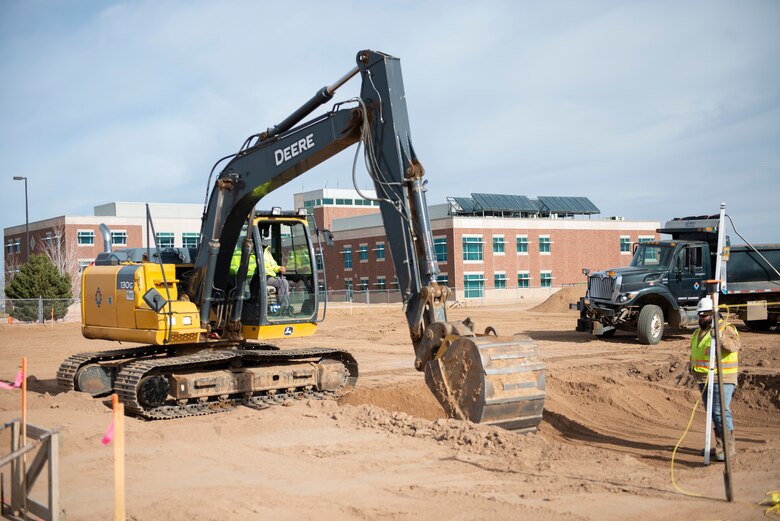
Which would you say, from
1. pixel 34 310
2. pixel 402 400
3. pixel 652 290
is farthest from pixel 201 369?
pixel 34 310

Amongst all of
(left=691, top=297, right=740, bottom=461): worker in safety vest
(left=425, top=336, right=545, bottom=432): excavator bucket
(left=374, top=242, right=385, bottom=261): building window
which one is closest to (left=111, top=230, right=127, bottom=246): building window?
(left=374, top=242, right=385, bottom=261): building window

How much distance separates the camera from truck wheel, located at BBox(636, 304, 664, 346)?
20.3 m

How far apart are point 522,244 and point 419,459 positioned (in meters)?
48.3

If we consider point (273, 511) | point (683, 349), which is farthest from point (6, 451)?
point (683, 349)

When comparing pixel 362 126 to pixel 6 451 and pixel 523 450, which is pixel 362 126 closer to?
pixel 523 450

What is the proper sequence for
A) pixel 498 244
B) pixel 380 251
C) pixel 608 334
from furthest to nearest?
pixel 380 251 → pixel 498 244 → pixel 608 334

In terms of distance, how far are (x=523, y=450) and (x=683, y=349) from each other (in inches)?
526

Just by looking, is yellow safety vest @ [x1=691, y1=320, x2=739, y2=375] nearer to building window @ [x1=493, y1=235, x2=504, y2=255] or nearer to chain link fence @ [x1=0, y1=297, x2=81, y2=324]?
chain link fence @ [x1=0, y1=297, x2=81, y2=324]

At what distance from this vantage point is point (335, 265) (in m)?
60.8

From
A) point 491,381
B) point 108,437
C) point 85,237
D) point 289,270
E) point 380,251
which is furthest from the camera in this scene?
point 85,237

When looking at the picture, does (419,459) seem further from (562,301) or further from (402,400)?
(562,301)

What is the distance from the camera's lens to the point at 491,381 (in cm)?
779

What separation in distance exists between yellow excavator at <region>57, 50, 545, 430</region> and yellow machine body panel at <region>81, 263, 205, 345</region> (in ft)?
0.07

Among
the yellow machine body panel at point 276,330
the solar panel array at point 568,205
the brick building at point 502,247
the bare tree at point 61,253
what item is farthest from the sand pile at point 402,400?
the solar panel array at point 568,205
